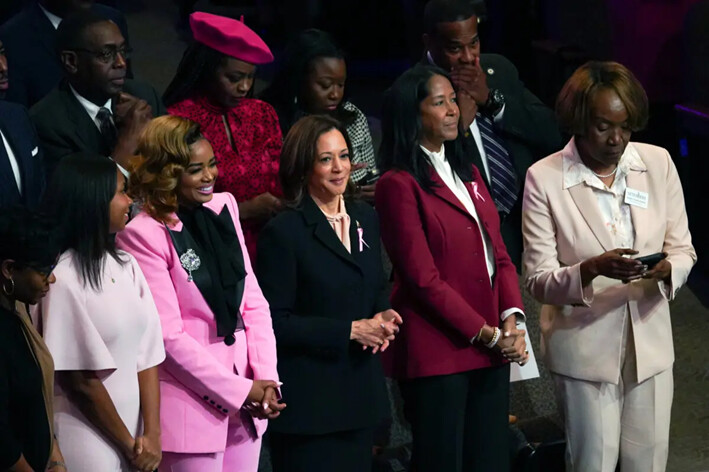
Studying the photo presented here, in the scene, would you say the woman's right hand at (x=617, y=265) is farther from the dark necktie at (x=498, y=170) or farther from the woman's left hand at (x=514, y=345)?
the dark necktie at (x=498, y=170)

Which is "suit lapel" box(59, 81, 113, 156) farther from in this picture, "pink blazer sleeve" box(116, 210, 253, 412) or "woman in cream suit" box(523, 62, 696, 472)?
"woman in cream suit" box(523, 62, 696, 472)

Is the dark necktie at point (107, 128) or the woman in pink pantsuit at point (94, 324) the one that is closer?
the woman in pink pantsuit at point (94, 324)

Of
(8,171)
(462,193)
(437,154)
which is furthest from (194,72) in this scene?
(462,193)

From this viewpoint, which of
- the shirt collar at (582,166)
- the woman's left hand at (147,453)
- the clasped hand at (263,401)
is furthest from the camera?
the shirt collar at (582,166)

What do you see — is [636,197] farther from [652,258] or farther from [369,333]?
[369,333]

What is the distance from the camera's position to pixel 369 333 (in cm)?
346

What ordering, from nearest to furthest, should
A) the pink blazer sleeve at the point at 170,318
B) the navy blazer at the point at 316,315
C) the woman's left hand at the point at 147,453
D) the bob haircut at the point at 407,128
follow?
the woman's left hand at the point at 147,453, the pink blazer sleeve at the point at 170,318, the navy blazer at the point at 316,315, the bob haircut at the point at 407,128

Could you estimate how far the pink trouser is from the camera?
3232mm

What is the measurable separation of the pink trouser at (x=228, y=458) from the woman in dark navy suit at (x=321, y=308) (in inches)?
5.4

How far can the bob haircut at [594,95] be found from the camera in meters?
3.73

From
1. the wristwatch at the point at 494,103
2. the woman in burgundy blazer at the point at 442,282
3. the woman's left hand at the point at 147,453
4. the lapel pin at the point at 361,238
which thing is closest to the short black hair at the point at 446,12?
the wristwatch at the point at 494,103

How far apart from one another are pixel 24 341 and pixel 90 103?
1174 mm

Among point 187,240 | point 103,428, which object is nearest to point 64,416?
point 103,428

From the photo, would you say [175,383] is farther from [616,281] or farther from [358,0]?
[358,0]
